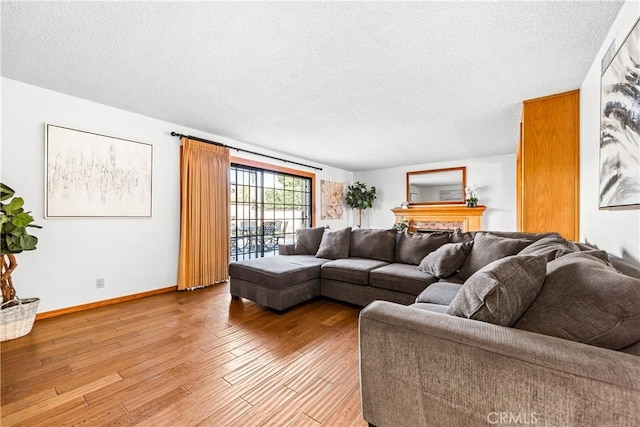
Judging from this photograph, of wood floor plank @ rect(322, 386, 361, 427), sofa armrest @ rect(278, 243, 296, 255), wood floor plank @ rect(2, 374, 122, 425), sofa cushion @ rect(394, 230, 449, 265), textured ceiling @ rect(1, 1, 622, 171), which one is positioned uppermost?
textured ceiling @ rect(1, 1, 622, 171)

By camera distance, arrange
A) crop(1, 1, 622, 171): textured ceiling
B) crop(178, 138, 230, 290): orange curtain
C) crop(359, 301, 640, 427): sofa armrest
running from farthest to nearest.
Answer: crop(178, 138, 230, 290): orange curtain, crop(1, 1, 622, 171): textured ceiling, crop(359, 301, 640, 427): sofa armrest

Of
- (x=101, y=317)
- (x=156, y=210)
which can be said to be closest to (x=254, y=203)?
(x=156, y=210)

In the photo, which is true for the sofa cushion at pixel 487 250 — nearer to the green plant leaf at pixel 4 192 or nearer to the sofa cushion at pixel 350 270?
the sofa cushion at pixel 350 270

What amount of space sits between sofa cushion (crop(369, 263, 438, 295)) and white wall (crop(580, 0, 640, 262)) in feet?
4.04

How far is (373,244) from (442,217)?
134 inches

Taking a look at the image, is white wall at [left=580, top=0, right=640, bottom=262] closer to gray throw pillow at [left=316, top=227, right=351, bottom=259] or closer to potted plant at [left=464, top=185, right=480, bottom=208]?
gray throw pillow at [left=316, top=227, right=351, bottom=259]

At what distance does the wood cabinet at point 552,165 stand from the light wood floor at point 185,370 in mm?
2242

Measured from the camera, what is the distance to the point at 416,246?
3076mm

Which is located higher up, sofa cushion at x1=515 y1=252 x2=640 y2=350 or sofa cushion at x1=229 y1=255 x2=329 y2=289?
sofa cushion at x1=515 y1=252 x2=640 y2=350

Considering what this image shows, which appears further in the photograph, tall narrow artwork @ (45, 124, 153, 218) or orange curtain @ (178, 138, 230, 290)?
orange curtain @ (178, 138, 230, 290)

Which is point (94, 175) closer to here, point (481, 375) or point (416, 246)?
point (416, 246)

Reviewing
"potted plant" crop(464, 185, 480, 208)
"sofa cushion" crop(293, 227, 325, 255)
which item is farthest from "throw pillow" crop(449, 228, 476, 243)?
"potted plant" crop(464, 185, 480, 208)

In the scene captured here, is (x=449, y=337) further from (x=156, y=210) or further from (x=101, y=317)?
(x=156, y=210)

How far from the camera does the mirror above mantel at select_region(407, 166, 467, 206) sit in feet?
20.0
